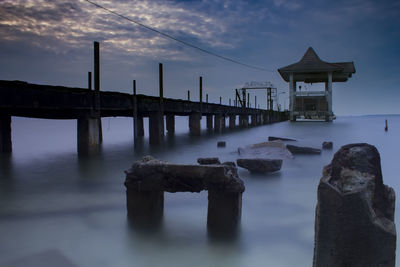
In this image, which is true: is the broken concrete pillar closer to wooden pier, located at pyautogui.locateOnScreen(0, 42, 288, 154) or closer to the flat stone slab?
the flat stone slab

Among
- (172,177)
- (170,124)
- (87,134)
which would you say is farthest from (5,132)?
(170,124)

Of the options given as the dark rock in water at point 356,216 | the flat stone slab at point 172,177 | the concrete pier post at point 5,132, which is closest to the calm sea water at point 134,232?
the flat stone slab at point 172,177

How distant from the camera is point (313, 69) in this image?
38.3 meters

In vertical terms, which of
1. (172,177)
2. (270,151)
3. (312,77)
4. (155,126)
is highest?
(312,77)

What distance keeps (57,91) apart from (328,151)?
38.0ft

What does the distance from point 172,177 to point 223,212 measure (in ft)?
2.69

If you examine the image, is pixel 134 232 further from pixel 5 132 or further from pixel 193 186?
pixel 5 132

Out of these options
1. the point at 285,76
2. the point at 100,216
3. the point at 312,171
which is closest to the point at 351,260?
the point at 100,216

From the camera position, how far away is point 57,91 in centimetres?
980

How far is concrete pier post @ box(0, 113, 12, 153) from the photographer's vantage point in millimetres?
12508

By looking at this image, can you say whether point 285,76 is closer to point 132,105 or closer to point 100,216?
point 132,105

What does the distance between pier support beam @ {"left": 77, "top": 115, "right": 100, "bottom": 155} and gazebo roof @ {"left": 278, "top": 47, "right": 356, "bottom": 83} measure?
3153cm

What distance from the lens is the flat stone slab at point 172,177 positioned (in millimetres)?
3965

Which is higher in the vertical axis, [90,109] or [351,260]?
[90,109]
